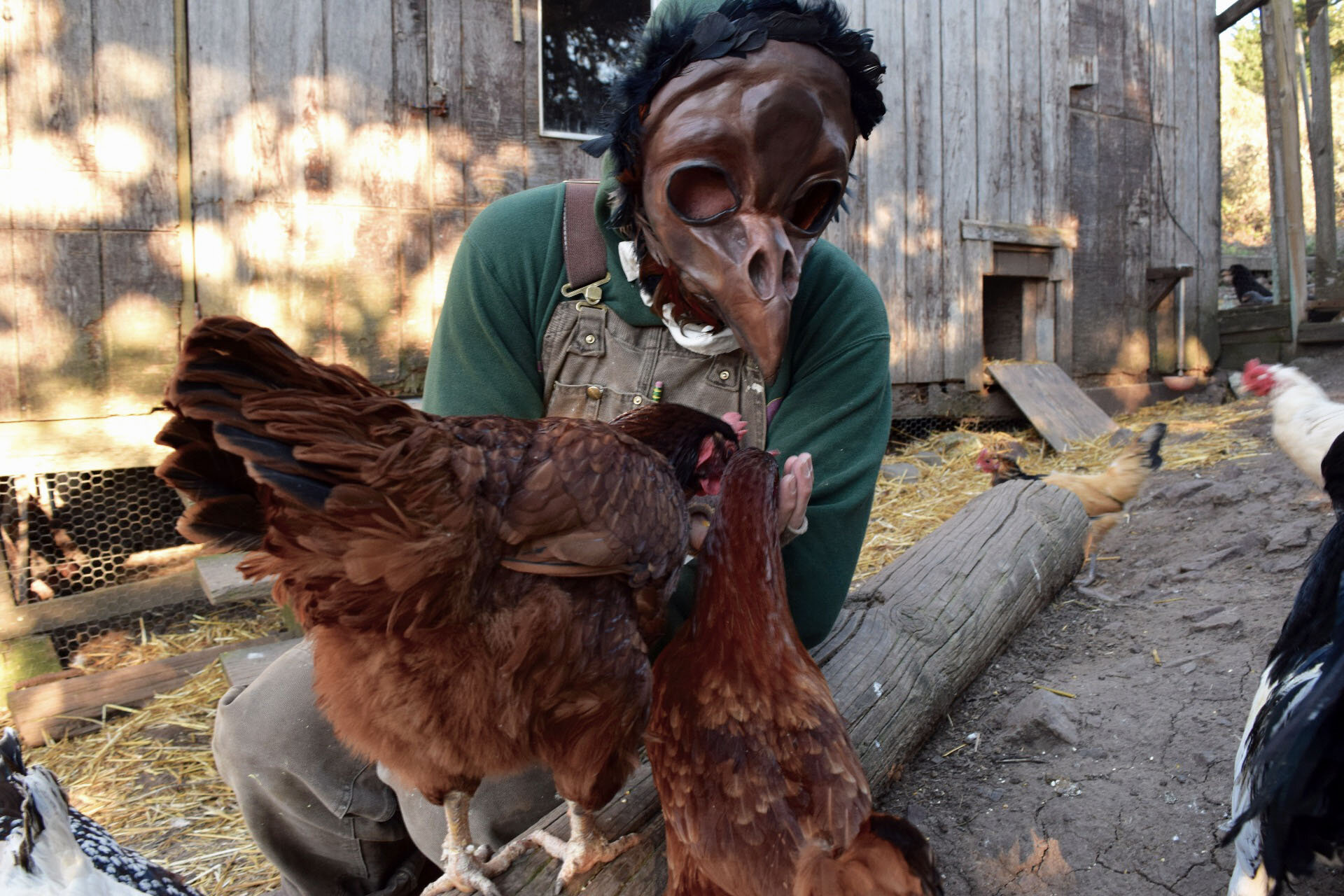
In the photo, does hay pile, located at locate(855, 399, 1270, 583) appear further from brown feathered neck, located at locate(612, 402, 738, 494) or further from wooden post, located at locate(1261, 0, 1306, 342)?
brown feathered neck, located at locate(612, 402, 738, 494)

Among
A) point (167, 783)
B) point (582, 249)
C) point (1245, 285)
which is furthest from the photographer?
point (1245, 285)

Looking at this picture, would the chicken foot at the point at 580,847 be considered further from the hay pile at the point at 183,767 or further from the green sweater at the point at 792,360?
the hay pile at the point at 183,767

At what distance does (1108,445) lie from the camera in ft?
20.2

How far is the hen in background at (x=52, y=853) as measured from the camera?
159 cm

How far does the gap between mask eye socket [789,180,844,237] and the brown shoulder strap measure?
0.61 metres

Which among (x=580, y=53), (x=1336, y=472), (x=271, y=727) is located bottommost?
(x=271, y=727)

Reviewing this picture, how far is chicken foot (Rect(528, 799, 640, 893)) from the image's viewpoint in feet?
5.32

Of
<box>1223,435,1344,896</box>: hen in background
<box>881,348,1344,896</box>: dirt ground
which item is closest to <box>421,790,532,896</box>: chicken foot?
<box>881,348,1344,896</box>: dirt ground

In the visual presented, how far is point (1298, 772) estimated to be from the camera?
134 centimetres

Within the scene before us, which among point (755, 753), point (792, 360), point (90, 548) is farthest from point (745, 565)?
point (90, 548)

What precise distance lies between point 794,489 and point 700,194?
67 centimetres

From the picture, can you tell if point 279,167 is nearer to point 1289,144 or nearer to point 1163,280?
point 1163,280

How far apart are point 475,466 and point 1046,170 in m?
7.14

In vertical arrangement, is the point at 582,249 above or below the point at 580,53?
below
